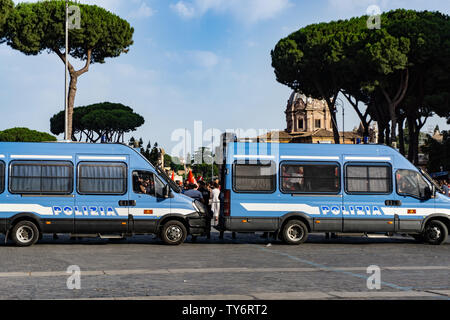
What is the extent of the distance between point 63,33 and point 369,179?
20888 mm

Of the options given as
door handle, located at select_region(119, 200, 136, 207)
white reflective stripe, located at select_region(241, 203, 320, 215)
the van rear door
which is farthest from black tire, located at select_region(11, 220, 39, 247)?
white reflective stripe, located at select_region(241, 203, 320, 215)

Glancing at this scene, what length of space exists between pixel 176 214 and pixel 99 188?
1.90m

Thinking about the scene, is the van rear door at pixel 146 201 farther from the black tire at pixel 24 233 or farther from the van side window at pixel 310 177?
the van side window at pixel 310 177

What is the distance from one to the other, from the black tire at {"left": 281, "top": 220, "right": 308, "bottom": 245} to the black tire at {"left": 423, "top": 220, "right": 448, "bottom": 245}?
3072 mm

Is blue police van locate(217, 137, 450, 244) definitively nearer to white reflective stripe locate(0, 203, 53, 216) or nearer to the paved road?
the paved road

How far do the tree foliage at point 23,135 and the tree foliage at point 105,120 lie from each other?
11398mm

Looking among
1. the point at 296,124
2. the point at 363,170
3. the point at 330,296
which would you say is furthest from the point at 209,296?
the point at 296,124

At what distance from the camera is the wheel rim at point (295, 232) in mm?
14750

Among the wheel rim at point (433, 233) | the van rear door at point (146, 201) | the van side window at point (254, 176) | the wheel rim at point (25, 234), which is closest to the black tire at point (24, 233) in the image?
the wheel rim at point (25, 234)

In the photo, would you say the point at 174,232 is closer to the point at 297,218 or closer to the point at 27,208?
the point at 297,218

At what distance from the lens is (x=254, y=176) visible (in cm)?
1455

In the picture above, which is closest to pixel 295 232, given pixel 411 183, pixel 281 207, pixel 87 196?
pixel 281 207

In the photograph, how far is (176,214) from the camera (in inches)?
563
